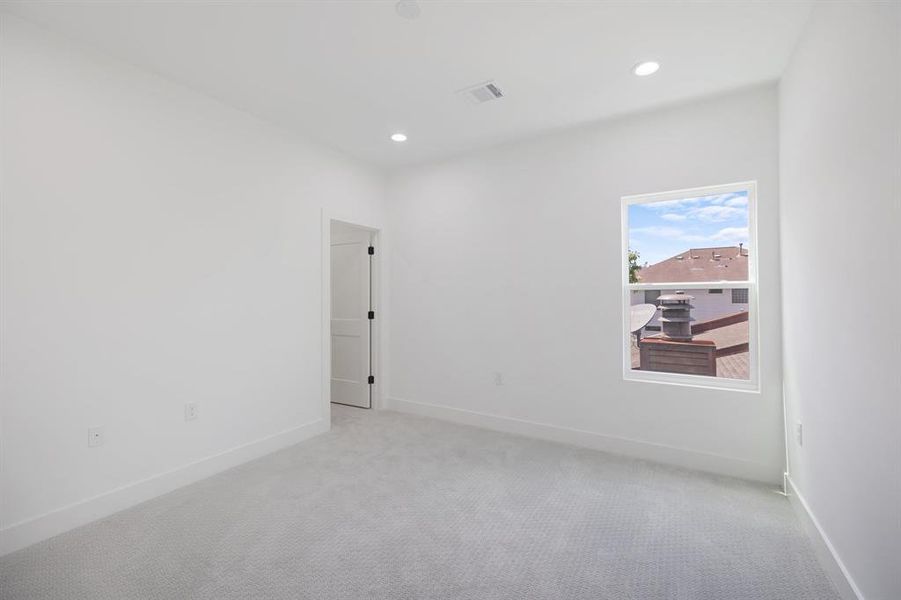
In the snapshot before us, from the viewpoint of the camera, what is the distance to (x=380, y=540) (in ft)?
6.99

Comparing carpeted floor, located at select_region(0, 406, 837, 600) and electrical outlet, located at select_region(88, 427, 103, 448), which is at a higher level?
electrical outlet, located at select_region(88, 427, 103, 448)


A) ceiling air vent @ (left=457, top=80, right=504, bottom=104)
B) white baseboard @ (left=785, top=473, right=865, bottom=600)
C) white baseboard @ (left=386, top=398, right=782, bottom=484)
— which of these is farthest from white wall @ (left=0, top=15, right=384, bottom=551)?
white baseboard @ (left=785, top=473, right=865, bottom=600)

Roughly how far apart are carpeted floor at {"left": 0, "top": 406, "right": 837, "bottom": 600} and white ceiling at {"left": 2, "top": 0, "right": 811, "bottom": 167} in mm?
2704

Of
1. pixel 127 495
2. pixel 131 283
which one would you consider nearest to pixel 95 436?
pixel 127 495

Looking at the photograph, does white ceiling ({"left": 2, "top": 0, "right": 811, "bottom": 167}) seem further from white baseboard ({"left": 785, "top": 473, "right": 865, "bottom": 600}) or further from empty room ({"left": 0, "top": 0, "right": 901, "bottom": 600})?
white baseboard ({"left": 785, "top": 473, "right": 865, "bottom": 600})

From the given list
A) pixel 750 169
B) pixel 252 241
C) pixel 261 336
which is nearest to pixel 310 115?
pixel 252 241

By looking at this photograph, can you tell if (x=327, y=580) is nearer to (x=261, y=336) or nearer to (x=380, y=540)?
(x=380, y=540)

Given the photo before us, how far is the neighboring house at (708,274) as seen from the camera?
3.03m

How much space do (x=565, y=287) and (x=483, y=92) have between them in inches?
66.7

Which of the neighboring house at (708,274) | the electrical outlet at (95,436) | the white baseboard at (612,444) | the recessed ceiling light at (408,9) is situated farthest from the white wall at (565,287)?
the electrical outlet at (95,436)

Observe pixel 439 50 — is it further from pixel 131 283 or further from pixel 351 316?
pixel 351 316

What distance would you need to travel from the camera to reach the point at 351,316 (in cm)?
483

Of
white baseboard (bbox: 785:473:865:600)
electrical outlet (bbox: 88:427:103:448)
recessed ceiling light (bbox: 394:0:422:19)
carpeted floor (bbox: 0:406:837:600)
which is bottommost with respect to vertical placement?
carpeted floor (bbox: 0:406:837:600)

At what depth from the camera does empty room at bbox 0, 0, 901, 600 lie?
1.79m
